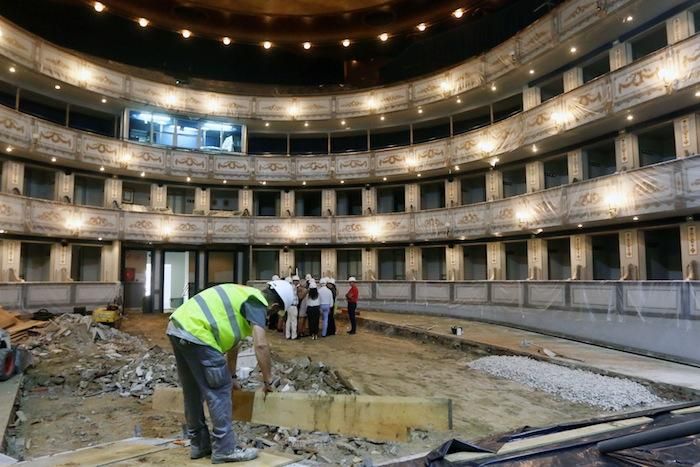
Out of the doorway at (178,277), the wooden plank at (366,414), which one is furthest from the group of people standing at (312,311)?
the doorway at (178,277)

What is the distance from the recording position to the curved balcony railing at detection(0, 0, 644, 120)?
1590cm

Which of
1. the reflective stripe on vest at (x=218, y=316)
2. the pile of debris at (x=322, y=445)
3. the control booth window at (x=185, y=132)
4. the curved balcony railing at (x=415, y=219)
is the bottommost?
the pile of debris at (x=322, y=445)

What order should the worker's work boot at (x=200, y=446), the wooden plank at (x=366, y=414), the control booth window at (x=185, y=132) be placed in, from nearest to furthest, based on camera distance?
the worker's work boot at (x=200, y=446), the wooden plank at (x=366, y=414), the control booth window at (x=185, y=132)

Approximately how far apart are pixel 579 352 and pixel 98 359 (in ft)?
36.1

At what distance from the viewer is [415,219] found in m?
22.3

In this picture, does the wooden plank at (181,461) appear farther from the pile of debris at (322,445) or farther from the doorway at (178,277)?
the doorway at (178,277)

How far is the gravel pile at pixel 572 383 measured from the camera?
23.8 feet

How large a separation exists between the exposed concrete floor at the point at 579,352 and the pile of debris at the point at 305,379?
462cm

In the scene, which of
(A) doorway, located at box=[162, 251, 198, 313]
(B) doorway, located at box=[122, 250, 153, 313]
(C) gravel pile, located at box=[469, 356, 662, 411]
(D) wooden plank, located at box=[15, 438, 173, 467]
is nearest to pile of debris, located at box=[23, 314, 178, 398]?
(D) wooden plank, located at box=[15, 438, 173, 467]

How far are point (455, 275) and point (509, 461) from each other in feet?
64.4

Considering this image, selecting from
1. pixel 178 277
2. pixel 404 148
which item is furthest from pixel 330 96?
pixel 178 277

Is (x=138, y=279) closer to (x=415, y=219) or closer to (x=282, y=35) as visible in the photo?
(x=415, y=219)

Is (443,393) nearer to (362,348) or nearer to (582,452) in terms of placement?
(362,348)

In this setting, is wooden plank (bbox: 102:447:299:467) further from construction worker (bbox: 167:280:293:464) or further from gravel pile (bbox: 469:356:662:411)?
gravel pile (bbox: 469:356:662:411)
